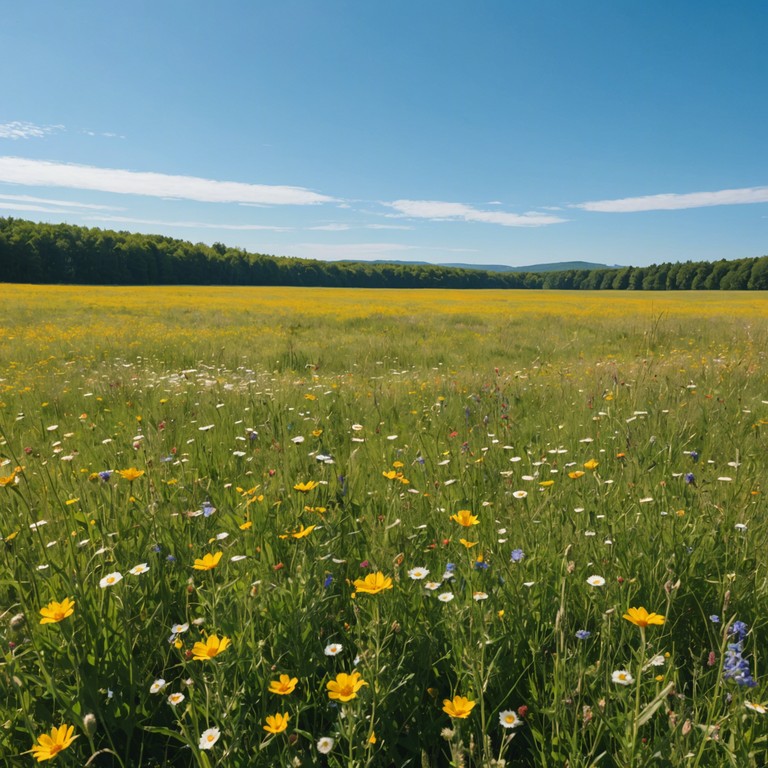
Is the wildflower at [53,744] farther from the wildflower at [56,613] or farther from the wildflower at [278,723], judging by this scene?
the wildflower at [278,723]

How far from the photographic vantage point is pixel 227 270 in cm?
7862

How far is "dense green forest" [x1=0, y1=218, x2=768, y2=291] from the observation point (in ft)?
209

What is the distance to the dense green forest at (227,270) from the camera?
6383 cm

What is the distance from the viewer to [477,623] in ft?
4.90

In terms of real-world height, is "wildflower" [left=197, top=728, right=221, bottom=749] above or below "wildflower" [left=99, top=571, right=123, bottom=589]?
below

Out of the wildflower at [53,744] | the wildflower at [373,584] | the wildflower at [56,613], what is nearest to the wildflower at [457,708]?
the wildflower at [373,584]

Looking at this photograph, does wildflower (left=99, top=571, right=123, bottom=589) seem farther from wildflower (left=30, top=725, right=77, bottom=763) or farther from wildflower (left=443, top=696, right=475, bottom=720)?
wildflower (left=443, top=696, right=475, bottom=720)

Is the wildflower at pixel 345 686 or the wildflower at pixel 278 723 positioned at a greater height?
the wildflower at pixel 345 686

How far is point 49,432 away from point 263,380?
2.59m

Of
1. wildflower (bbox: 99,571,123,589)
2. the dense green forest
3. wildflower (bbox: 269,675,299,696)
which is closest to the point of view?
wildflower (bbox: 269,675,299,696)

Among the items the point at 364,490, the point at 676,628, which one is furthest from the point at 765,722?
the point at 364,490

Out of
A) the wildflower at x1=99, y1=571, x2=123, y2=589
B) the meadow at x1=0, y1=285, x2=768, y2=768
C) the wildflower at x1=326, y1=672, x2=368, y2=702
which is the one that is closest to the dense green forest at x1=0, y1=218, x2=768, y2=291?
the meadow at x1=0, y1=285, x2=768, y2=768

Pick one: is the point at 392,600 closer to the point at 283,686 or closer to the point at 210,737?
the point at 283,686

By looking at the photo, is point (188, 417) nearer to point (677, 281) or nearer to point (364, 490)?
point (364, 490)
